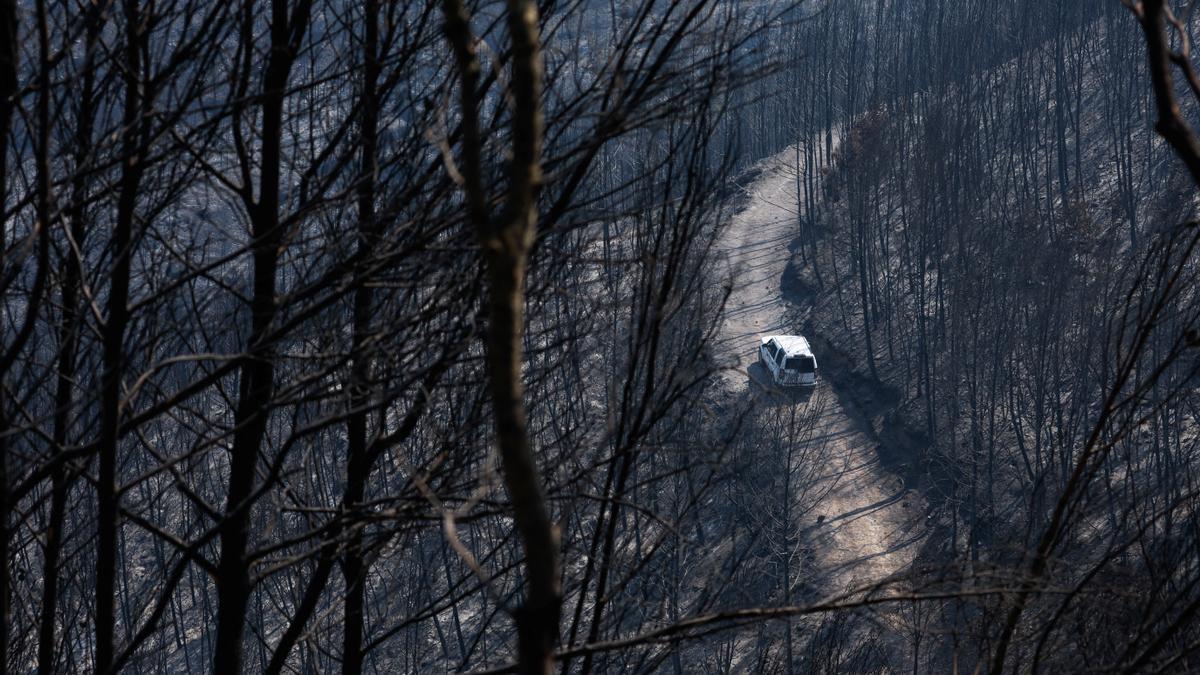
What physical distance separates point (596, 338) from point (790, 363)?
18.0 m

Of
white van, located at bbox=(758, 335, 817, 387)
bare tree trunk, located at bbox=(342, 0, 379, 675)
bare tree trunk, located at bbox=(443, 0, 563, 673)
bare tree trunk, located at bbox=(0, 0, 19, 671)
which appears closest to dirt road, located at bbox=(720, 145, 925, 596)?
white van, located at bbox=(758, 335, 817, 387)

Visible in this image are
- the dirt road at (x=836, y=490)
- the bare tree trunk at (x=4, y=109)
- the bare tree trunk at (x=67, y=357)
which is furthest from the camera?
the dirt road at (x=836, y=490)

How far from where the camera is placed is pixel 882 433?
27.6m

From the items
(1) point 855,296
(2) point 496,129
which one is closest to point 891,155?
(1) point 855,296

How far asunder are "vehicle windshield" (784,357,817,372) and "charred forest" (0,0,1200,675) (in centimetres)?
6

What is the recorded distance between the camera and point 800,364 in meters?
27.5

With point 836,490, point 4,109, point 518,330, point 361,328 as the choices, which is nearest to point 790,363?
point 836,490

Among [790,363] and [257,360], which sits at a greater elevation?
[790,363]

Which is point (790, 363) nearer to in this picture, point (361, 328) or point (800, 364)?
point (800, 364)

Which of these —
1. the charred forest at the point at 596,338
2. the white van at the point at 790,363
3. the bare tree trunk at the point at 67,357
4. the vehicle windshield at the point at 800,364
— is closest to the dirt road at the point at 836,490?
the charred forest at the point at 596,338

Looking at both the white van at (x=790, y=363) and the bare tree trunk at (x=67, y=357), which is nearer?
the bare tree trunk at (x=67, y=357)

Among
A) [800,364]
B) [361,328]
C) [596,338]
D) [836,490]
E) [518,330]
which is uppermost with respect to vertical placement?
[800,364]

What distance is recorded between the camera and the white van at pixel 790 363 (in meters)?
27.3

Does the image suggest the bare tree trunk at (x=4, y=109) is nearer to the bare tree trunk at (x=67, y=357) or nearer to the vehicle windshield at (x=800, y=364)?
the bare tree trunk at (x=67, y=357)
